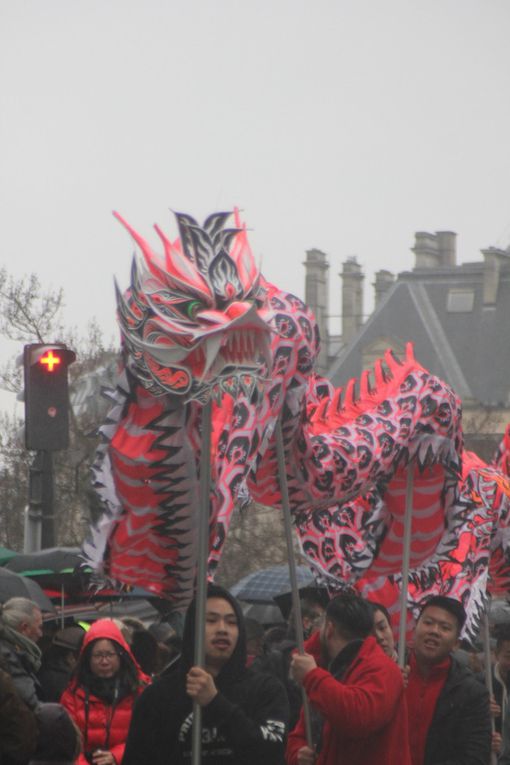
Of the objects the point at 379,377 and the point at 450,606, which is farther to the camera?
the point at 379,377

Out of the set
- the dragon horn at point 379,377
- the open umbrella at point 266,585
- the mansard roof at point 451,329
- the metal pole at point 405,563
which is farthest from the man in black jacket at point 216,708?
the mansard roof at point 451,329

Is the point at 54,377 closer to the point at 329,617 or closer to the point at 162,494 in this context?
the point at 162,494

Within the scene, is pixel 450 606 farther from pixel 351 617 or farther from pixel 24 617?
pixel 24 617

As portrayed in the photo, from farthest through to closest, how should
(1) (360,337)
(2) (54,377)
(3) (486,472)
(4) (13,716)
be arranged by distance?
(1) (360,337), (3) (486,472), (2) (54,377), (4) (13,716)

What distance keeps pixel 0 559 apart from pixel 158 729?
773cm

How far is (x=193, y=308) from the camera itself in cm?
660

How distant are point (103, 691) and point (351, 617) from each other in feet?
5.01

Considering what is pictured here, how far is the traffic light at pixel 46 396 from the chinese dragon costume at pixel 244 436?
2076mm

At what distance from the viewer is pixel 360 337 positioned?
50094 millimetres

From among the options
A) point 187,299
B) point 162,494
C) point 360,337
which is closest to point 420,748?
point 162,494

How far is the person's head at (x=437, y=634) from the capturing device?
714cm

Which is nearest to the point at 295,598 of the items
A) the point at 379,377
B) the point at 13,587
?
the point at 13,587

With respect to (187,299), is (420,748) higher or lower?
lower

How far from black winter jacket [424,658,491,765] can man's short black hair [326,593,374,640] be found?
2.63 feet
